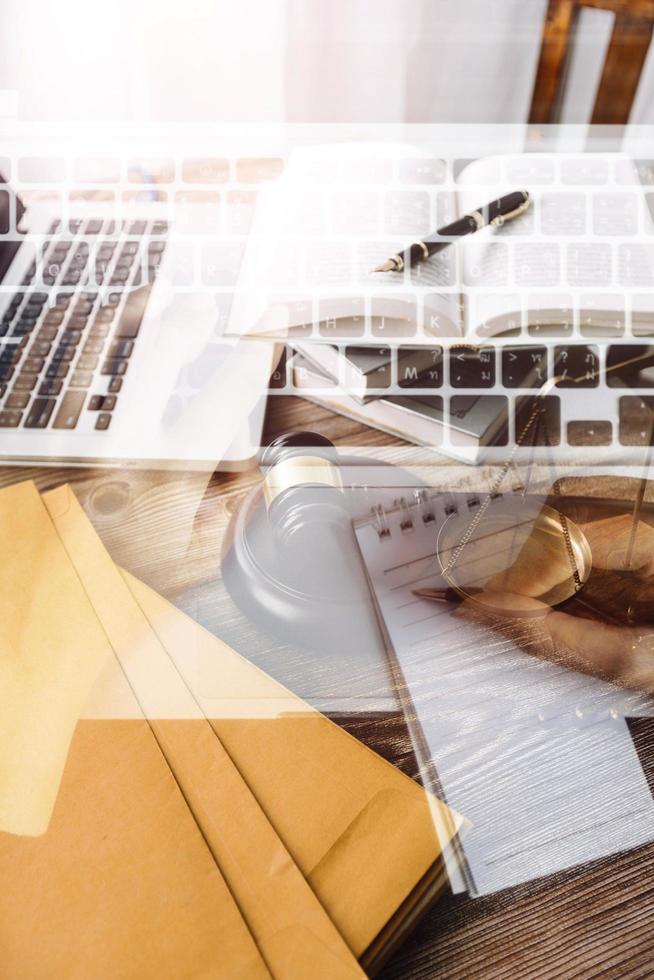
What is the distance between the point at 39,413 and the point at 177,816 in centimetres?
35

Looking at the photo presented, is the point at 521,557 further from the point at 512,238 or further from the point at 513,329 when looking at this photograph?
the point at 512,238

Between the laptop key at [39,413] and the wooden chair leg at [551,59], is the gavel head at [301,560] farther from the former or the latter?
the wooden chair leg at [551,59]

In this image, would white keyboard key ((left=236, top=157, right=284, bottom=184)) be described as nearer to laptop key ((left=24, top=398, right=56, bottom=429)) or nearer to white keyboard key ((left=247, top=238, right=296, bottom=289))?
white keyboard key ((left=247, top=238, right=296, bottom=289))

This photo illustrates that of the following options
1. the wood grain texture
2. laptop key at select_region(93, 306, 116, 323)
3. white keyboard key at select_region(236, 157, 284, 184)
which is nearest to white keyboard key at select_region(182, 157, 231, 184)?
white keyboard key at select_region(236, 157, 284, 184)

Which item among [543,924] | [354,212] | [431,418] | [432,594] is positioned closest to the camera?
[543,924]

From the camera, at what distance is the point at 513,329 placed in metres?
0.61

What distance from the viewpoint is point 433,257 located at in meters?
0.65

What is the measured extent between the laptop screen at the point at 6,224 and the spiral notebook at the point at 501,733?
47 cm

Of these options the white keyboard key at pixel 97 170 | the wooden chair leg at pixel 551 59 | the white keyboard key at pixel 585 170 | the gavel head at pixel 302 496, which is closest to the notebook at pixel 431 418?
the gavel head at pixel 302 496

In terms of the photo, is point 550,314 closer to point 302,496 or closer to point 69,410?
point 302,496

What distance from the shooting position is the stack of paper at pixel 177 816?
1.07ft

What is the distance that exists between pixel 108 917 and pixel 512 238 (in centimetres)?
63

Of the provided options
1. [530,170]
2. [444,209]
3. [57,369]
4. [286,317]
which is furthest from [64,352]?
[530,170]

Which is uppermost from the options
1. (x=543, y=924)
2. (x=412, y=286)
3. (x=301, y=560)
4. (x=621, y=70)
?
(x=621, y=70)
